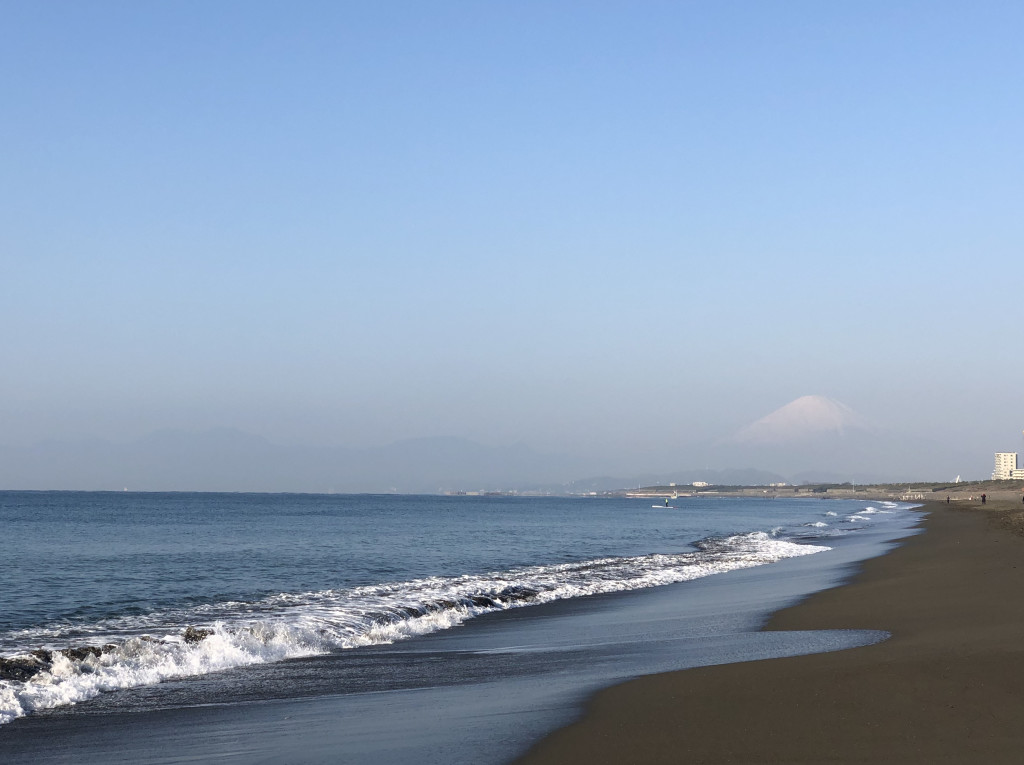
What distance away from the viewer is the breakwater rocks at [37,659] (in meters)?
11.8

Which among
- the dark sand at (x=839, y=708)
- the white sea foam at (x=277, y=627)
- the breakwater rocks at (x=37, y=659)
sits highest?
the dark sand at (x=839, y=708)

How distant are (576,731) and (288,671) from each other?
5.91 metres

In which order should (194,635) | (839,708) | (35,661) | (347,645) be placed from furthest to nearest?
(347,645)
(194,635)
(35,661)
(839,708)

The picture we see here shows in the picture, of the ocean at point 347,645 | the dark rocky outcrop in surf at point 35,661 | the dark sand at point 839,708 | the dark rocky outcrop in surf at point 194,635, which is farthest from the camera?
the dark rocky outcrop in surf at point 194,635

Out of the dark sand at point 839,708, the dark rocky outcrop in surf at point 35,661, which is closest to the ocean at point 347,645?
the dark rocky outcrop in surf at point 35,661

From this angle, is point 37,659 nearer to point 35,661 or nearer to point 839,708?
point 35,661

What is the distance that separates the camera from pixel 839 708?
27.4 ft

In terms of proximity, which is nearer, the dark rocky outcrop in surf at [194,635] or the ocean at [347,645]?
the ocean at [347,645]

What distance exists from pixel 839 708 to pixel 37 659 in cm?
1069

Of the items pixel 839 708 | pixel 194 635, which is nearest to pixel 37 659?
pixel 194 635

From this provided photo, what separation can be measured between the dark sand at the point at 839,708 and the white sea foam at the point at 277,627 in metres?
6.50

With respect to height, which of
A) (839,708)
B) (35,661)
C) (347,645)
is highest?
(839,708)

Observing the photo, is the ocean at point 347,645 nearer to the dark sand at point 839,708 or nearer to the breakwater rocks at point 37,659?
the breakwater rocks at point 37,659

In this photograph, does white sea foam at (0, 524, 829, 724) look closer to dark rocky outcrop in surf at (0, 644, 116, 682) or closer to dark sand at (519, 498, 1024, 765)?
dark rocky outcrop in surf at (0, 644, 116, 682)
